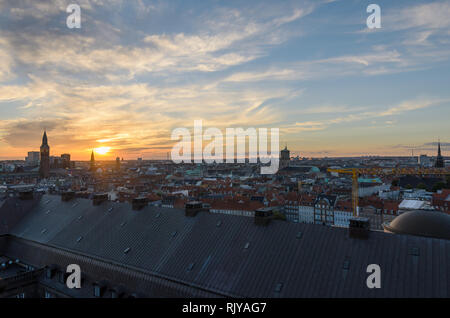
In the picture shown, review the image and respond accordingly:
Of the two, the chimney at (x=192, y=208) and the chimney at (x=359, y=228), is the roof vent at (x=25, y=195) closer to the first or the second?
the chimney at (x=192, y=208)

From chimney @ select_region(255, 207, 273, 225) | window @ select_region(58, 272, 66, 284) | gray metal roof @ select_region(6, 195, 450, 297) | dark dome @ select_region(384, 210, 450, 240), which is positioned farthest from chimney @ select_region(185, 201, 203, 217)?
dark dome @ select_region(384, 210, 450, 240)

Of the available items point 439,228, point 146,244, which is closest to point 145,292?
point 146,244

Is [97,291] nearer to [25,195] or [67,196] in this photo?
[67,196]

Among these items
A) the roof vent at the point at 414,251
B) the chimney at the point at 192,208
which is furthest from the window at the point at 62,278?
the roof vent at the point at 414,251

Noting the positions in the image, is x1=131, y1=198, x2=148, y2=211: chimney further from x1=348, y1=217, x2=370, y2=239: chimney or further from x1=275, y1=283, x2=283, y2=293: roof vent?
x1=348, y1=217, x2=370, y2=239: chimney

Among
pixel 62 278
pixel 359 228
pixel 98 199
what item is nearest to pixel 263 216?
pixel 359 228

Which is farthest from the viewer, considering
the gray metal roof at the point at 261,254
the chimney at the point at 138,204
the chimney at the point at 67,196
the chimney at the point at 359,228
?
the chimney at the point at 67,196
